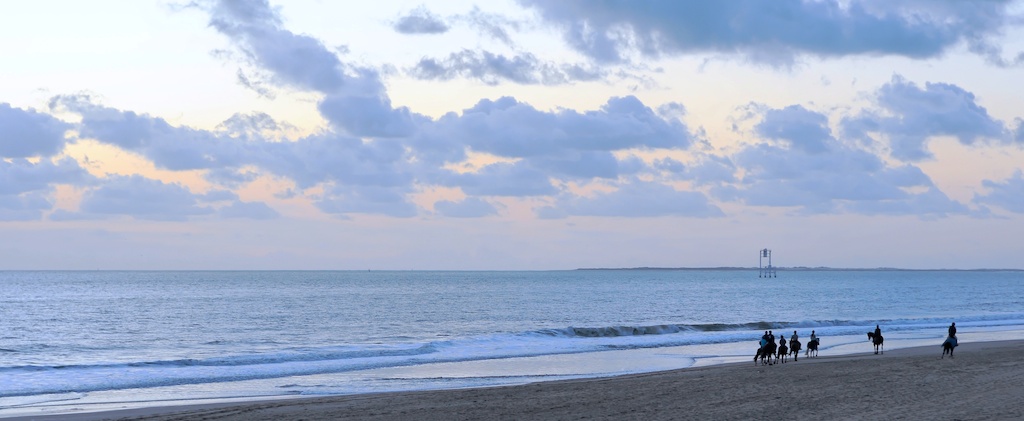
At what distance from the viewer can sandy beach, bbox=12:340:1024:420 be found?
1989 centimetres

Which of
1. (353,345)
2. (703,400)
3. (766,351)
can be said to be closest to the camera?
(703,400)

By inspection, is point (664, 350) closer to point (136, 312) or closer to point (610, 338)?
point (610, 338)

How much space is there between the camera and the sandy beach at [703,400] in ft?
65.3

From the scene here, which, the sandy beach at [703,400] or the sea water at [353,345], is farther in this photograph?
the sea water at [353,345]

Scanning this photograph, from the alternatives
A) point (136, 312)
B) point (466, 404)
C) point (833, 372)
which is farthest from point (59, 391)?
point (136, 312)

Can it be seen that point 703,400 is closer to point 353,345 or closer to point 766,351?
point 766,351

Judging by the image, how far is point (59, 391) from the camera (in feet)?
94.4

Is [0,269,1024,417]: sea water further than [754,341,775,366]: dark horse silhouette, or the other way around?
[754,341,775,366]: dark horse silhouette

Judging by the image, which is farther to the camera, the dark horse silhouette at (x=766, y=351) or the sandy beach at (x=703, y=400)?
the dark horse silhouette at (x=766, y=351)

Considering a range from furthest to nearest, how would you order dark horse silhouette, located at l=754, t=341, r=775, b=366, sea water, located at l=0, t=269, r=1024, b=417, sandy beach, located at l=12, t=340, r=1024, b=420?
dark horse silhouette, located at l=754, t=341, r=775, b=366 → sea water, located at l=0, t=269, r=1024, b=417 → sandy beach, located at l=12, t=340, r=1024, b=420

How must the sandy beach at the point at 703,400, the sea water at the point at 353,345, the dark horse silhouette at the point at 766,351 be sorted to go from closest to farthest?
the sandy beach at the point at 703,400 → the sea water at the point at 353,345 → the dark horse silhouette at the point at 766,351

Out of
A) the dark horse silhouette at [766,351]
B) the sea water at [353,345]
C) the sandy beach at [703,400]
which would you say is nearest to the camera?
the sandy beach at [703,400]

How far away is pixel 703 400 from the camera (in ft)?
71.9

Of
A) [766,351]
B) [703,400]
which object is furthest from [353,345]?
[703,400]
